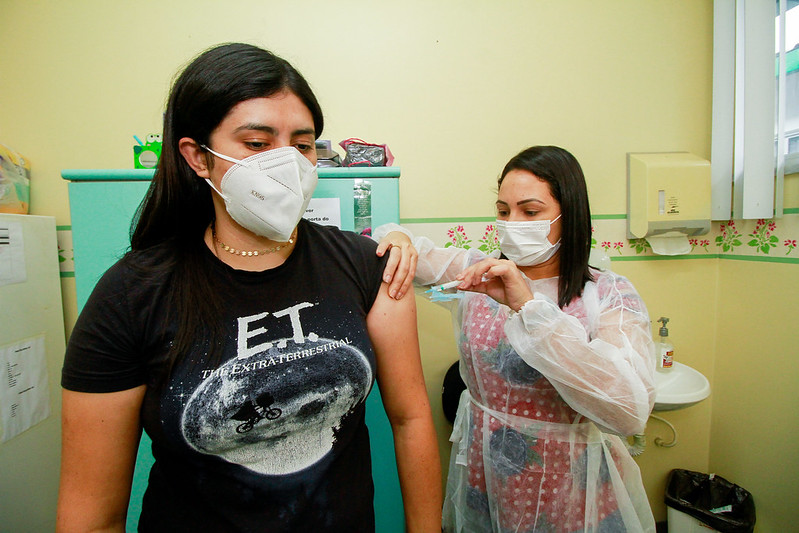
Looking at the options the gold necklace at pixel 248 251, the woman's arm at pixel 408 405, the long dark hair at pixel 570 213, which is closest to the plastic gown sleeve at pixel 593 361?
the long dark hair at pixel 570 213

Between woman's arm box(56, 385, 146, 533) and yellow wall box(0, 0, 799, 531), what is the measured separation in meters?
1.21

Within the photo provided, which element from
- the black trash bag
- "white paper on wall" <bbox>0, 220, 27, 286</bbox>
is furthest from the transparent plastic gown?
"white paper on wall" <bbox>0, 220, 27, 286</bbox>

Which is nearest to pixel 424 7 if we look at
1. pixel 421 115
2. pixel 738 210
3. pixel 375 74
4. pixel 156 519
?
pixel 375 74

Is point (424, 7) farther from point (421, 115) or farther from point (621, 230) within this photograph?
point (621, 230)

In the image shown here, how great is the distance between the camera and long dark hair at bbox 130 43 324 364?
63cm

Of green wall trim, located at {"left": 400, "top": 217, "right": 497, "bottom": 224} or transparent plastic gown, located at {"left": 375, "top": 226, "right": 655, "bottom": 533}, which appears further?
green wall trim, located at {"left": 400, "top": 217, "right": 497, "bottom": 224}

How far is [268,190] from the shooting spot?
68 centimetres

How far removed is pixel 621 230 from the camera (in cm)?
173

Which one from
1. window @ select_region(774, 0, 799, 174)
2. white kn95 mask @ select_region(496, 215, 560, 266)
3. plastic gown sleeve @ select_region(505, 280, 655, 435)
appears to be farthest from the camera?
window @ select_region(774, 0, 799, 174)

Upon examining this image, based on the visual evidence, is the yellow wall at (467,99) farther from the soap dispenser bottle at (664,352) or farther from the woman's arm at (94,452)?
the woman's arm at (94,452)

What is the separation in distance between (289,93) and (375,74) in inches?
41.5

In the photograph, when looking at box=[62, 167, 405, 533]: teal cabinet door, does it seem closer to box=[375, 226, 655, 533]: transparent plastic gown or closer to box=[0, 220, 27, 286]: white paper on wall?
box=[375, 226, 655, 533]: transparent plastic gown

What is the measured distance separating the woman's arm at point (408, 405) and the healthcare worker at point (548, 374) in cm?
23

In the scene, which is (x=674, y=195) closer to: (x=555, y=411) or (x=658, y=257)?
(x=658, y=257)
